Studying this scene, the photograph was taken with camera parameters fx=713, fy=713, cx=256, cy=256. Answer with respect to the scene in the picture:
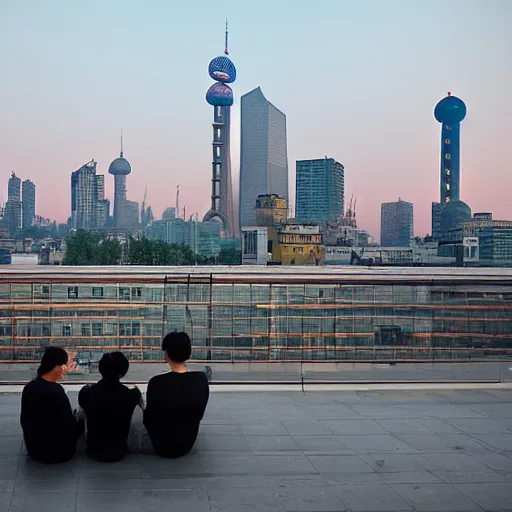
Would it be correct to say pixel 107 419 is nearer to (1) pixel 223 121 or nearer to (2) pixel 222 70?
(2) pixel 222 70

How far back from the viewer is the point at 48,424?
3.52 meters

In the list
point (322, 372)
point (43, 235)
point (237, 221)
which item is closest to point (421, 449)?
point (322, 372)

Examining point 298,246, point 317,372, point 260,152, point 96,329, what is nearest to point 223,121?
point 260,152

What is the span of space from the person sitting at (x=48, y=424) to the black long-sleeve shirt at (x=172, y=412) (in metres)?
0.40

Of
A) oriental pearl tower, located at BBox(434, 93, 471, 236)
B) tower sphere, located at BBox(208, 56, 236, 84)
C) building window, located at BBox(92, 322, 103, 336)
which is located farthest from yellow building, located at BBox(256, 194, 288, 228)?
building window, located at BBox(92, 322, 103, 336)

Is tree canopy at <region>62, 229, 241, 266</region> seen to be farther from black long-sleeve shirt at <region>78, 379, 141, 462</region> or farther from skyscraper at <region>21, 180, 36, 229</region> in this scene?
black long-sleeve shirt at <region>78, 379, 141, 462</region>

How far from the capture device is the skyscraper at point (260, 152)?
16438 centimetres

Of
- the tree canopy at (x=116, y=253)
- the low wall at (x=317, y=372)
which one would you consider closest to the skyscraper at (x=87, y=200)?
the tree canopy at (x=116, y=253)

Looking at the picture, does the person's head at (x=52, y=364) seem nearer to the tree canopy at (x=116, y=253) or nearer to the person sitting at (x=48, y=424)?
the person sitting at (x=48, y=424)

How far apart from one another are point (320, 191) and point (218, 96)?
3166 centimetres

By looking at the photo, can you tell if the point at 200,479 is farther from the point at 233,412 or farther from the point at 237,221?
the point at 237,221

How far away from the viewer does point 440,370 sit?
681 centimetres

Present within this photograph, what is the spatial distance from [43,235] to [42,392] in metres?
134

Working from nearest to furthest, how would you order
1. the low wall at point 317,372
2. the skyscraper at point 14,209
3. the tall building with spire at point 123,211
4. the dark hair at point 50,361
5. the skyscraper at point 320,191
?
the dark hair at point 50,361 → the low wall at point 317,372 → the skyscraper at point 14,209 → the skyscraper at point 320,191 → the tall building with spire at point 123,211
